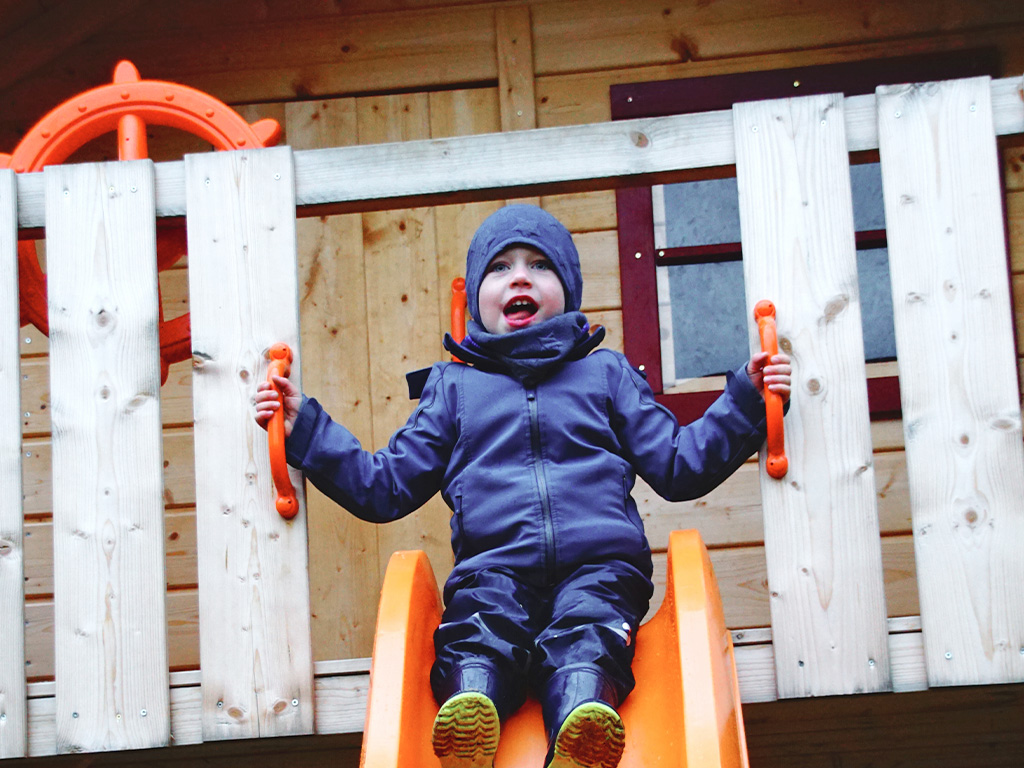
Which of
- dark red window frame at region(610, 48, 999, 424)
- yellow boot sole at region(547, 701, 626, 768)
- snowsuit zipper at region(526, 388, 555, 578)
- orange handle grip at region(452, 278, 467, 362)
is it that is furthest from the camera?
dark red window frame at region(610, 48, 999, 424)

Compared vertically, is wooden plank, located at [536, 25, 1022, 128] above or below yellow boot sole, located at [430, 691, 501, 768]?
above

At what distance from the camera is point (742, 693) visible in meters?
2.29

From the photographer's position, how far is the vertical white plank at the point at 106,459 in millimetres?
2367

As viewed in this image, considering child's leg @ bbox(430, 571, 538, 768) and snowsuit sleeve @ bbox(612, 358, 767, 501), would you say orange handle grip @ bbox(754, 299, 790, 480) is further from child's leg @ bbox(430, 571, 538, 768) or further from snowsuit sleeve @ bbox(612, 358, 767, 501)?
child's leg @ bbox(430, 571, 538, 768)

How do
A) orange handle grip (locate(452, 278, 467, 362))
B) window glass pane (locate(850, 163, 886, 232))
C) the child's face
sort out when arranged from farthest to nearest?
window glass pane (locate(850, 163, 886, 232)) < orange handle grip (locate(452, 278, 467, 362)) < the child's face

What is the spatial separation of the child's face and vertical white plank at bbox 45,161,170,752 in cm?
73

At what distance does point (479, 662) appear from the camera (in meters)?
2.04

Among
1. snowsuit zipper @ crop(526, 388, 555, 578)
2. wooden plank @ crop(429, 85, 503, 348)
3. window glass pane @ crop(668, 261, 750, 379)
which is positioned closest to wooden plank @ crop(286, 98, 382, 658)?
wooden plank @ crop(429, 85, 503, 348)

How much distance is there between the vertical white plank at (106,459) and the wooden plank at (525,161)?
0.10m

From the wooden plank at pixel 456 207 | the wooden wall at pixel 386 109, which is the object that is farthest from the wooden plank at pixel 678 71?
the wooden plank at pixel 456 207

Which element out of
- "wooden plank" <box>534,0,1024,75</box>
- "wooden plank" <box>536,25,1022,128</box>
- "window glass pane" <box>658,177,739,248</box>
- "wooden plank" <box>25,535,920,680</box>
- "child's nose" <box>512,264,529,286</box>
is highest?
"wooden plank" <box>534,0,1024,75</box>

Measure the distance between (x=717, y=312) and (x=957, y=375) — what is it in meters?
1.69

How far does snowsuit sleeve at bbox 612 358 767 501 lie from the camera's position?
2.33 meters

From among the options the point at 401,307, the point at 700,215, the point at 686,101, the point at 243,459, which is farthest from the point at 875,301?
the point at 243,459
